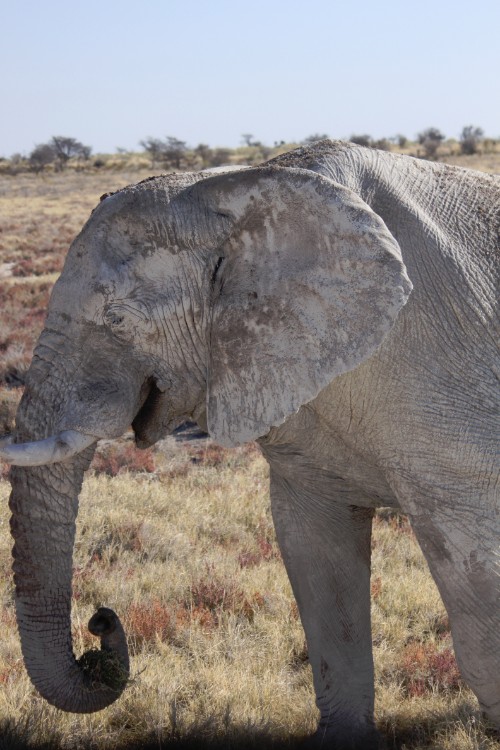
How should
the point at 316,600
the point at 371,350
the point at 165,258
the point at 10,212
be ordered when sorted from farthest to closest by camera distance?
the point at 10,212
the point at 316,600
the point at 165,258
the point at 371,350

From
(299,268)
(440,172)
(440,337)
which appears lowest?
(440,337)

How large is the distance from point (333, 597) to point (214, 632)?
132cm

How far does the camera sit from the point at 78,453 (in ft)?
11.8

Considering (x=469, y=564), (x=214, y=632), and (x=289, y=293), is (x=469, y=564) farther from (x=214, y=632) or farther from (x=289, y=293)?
(x=214, y=632)

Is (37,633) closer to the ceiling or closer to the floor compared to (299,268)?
closer to the floor

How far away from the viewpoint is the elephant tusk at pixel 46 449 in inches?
131

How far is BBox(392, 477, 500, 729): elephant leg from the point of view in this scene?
3537 mm

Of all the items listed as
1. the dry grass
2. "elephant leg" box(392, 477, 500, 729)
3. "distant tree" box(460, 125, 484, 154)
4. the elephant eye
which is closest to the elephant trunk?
the elephant eye

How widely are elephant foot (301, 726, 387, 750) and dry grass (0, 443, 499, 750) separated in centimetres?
9

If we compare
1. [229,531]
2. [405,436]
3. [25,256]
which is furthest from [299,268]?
[25,256]

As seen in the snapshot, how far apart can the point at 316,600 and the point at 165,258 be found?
5.76 feet

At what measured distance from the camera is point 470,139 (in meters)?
60.8

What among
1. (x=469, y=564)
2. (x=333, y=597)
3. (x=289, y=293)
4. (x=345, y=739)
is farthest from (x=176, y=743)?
(x=289, y=293)

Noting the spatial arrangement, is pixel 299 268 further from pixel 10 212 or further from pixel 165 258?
pixel 10 212
